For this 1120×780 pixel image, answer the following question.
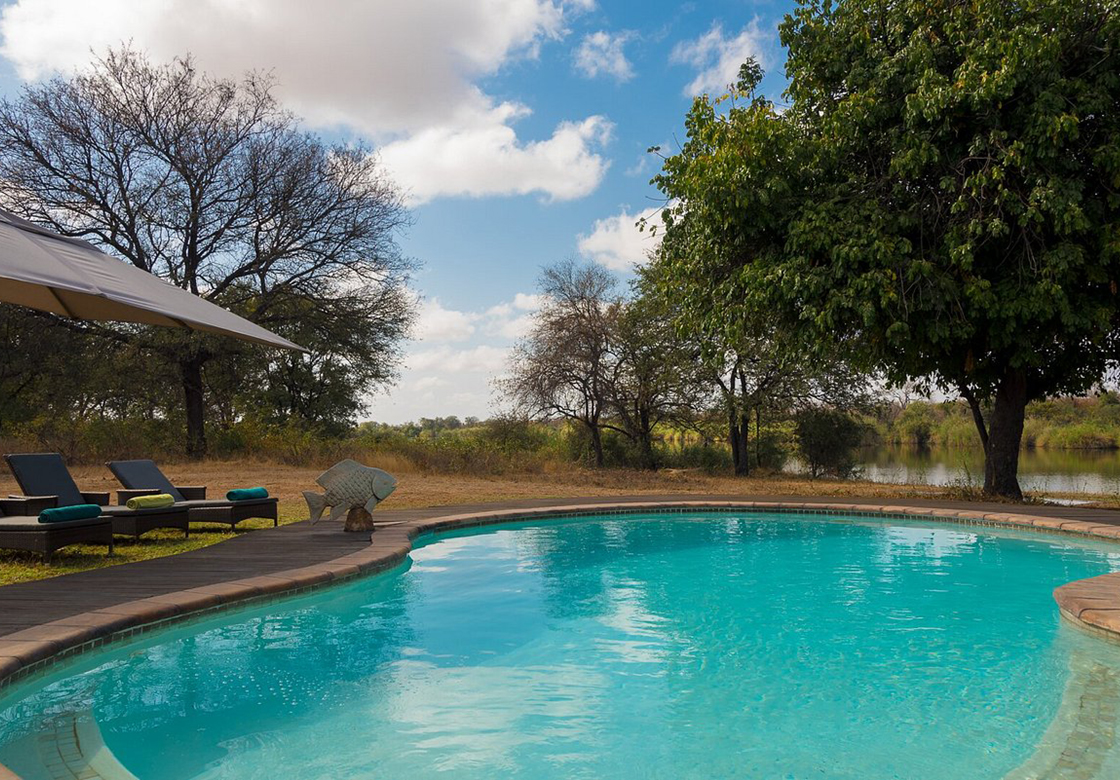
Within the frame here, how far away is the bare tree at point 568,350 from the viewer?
21.3 metres

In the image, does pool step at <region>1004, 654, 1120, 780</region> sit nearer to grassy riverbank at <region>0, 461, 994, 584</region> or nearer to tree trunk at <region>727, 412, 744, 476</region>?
grassy riverbank at <region>0, 461, 994, 584</region>

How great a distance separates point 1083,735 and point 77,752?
16.6 feet

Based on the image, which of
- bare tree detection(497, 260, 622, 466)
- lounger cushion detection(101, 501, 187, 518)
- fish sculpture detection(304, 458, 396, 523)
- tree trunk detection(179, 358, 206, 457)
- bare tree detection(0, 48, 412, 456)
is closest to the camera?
lounger cushion detection(101, 501, 187, 518)

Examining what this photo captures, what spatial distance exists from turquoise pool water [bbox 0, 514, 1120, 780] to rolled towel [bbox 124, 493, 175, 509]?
2.78 m

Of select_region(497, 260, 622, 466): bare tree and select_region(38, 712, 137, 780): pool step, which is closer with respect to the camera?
select_region(38, 712, 137, 780): pool step

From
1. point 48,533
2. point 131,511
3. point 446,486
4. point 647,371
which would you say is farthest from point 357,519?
point 647,371

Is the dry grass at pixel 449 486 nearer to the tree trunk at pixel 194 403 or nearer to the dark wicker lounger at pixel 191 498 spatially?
the dark wicker lounger at pixel 191 498

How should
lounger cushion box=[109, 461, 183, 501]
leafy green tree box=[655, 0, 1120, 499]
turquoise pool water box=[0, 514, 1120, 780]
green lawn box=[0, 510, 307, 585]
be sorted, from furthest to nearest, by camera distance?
leafy green tree box=[655, 0, 1120, 499]
lounger cushion box=[109, 461, 183, 501]
green lawn box=[0, 510, 307, 585]
turquoise pool water box=[0, 514, 1120, 780]

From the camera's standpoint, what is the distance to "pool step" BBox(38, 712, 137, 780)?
3.37 meters

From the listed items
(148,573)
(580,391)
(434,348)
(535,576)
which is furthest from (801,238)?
(434,348)

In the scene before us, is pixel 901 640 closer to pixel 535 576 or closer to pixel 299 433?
pixel 535 576

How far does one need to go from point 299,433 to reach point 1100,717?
20017 millimetres

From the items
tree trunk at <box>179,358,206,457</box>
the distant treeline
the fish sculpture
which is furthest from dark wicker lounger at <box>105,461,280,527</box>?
the distant treeline

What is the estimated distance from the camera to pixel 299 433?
69.5 ft
